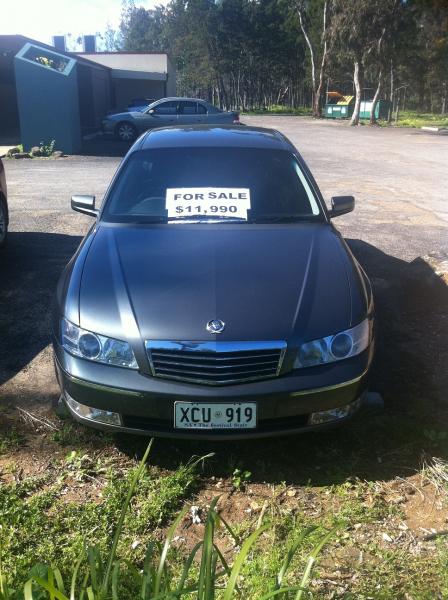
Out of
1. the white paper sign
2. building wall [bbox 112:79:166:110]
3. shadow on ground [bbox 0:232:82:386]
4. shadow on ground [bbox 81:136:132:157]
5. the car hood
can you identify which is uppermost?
building wall [bbox 112:79:166:110]

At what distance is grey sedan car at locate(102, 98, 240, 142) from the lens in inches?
798

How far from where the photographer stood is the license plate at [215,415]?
8.75ft

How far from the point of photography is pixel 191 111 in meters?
20.3

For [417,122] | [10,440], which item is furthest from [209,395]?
[417,122]

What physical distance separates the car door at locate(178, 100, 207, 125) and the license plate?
Answer: 18746 mm

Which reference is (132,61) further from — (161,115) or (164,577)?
(164,577)

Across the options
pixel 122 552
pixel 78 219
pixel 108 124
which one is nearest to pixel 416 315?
pixel 122 552

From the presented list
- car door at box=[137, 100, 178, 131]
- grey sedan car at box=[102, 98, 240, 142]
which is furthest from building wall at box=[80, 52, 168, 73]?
car door at box=[137, 100, 178, 131]

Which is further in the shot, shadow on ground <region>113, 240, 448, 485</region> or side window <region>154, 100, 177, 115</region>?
side window <region>154, 100, 177, 115</region>

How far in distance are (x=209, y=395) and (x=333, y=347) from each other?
2.16ft

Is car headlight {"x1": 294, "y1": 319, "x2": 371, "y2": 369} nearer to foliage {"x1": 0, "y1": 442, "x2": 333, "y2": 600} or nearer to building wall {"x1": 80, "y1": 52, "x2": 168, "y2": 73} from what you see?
foliage {"x1": 0, "y1": 442, "x2": 333, "y2": 600}

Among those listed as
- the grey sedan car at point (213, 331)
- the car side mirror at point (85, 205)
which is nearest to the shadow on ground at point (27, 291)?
the car side mirror at point (85, 205)

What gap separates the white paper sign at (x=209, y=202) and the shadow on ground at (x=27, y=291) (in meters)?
1.49

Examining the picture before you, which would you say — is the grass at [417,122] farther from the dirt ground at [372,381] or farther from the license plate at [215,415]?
the license plate at [215,415]
